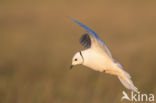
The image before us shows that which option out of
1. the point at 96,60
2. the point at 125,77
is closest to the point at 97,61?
the point at 96,60

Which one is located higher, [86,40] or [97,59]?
[86,40]

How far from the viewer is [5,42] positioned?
862 cm

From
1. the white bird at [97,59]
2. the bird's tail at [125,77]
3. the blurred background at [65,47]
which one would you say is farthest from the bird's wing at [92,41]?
the blurred background at [65,47]

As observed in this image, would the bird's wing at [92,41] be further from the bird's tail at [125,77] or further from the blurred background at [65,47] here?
the blurred background at [65,47]

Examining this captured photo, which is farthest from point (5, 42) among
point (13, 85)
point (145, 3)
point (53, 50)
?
point (145, 3)

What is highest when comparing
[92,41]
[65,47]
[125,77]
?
[92,41]

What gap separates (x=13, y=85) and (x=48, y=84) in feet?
1.13

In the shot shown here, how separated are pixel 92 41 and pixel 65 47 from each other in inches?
137

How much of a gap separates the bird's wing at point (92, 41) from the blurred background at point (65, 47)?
1153mm

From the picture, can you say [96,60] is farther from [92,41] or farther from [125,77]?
[125,77]

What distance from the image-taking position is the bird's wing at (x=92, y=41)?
4929mm

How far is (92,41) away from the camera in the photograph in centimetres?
511

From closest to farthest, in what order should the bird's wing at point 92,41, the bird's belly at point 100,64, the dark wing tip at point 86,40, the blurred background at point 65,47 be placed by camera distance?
the bird's wing at point 92,41, the bird's belly at point 100,64, the dark wing tip at point 86,40, the blurred background at point 65,47

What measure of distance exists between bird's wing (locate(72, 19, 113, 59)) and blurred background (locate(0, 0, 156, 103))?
3.78ft
